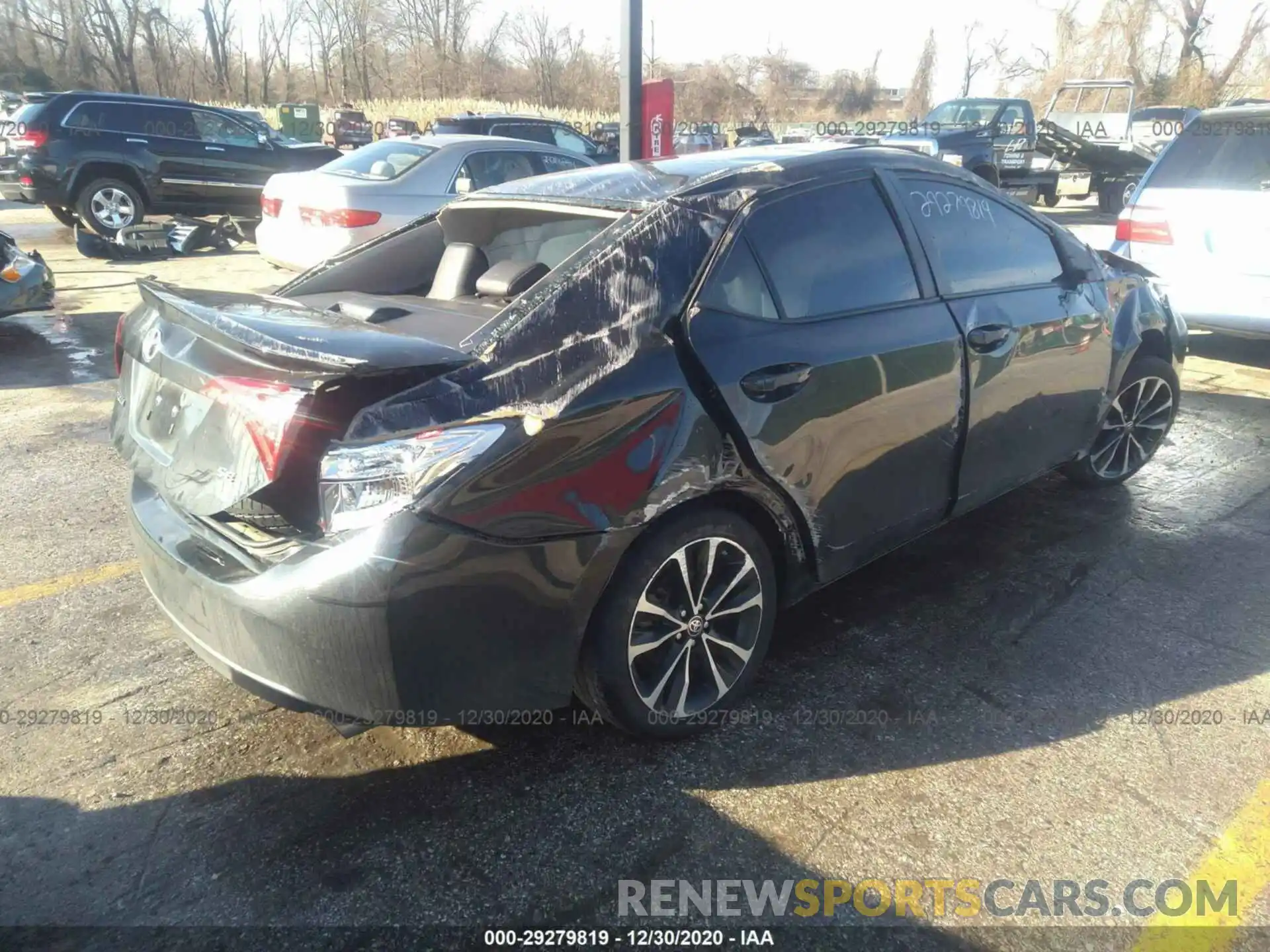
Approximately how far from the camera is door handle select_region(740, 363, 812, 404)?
272 cm

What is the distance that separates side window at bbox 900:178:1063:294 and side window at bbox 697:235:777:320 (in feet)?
2.85

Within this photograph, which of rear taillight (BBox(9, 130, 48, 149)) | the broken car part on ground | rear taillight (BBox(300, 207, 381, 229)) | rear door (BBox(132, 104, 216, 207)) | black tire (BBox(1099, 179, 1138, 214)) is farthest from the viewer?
black tire (BBox(1099, 179, 1138, 214))

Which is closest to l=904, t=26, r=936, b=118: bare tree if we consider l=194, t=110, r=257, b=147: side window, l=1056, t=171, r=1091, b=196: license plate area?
l=1056, t=171, r=1091, b=196: license plate area

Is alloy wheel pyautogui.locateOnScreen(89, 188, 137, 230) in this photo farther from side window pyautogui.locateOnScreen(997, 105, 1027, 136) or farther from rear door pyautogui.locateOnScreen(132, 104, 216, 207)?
side window pyautogui.locateOnScreen(997, 105, 1027, 136)

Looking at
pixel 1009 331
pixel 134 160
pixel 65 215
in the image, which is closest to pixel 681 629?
pixel 1009 331

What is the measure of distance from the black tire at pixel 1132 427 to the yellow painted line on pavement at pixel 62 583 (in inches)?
169

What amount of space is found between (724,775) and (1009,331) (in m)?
2.01

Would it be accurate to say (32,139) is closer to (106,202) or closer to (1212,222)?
(106,202)

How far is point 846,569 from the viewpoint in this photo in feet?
10.6

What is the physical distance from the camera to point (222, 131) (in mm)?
13414

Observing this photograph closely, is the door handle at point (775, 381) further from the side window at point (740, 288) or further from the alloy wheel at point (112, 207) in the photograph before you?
the alloy wheel at point (112, 207)

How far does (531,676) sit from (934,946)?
3.71 ft

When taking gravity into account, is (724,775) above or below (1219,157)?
below

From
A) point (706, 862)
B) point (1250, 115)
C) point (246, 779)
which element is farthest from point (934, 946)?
point (1250, 115)
